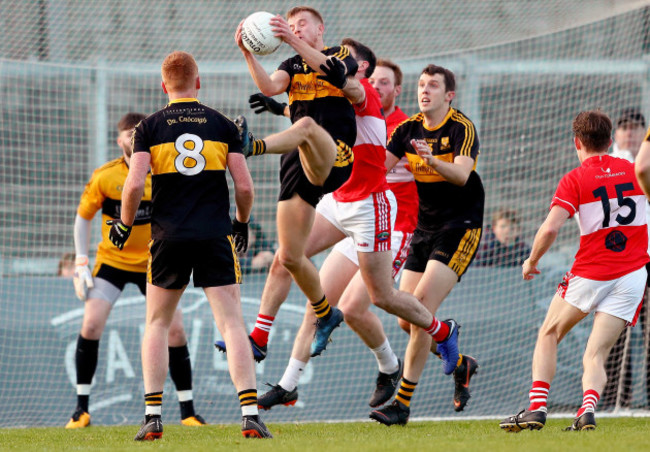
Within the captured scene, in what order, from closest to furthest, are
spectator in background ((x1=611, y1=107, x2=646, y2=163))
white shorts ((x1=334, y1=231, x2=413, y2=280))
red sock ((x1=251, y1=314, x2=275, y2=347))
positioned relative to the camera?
red sock ((x1=251, y1=314, x2=275, y2=347)) < white shorts ((x1=334, y1=231, x2=413, y2=280)) < spectator in background ((x1=611, y1=107, x2=646, y2=163))

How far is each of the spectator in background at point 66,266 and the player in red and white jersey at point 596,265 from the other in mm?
5416

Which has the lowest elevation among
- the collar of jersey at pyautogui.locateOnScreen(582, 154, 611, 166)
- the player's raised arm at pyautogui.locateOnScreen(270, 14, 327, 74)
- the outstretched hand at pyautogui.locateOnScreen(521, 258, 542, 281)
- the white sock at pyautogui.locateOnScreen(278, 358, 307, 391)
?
the white sock at pyautogui.locateOnScreen(278, 358, 307, 391)

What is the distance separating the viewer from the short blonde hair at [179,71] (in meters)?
5.50

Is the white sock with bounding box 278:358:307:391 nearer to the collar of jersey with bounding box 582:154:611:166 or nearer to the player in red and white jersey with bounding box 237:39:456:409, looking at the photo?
the player in red and white jersey with bounding box 237:39:456:409

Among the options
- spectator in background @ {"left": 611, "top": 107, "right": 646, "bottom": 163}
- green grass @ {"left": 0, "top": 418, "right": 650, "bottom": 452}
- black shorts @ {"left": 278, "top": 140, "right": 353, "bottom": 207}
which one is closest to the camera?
green grass @ {"left": 0, "top": 418, "right": 650, "bottom": 452}

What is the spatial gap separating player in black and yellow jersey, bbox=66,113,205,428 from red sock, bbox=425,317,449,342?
7.46 ft

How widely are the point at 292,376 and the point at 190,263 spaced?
5.76 ft

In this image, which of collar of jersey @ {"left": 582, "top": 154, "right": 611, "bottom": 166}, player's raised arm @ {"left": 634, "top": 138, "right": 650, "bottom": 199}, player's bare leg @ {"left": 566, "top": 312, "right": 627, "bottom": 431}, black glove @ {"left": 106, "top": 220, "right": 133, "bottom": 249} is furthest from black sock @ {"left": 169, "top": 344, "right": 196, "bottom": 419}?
player's raised arm @ {"left": 634, "top": 138, "right": 650, "bottom": 199}

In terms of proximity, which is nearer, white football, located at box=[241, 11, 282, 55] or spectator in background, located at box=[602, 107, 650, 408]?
white football, located at box=[241, 11, 282, 55]

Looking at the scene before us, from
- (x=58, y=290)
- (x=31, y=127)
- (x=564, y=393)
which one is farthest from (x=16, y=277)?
(x=564, y=393)

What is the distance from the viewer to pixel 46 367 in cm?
917

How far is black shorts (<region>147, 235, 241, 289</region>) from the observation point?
216 inches

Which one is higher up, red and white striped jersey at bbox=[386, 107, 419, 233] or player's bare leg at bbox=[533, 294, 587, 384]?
red and white striped jersey at bbox=[386, 107, 419, 233]

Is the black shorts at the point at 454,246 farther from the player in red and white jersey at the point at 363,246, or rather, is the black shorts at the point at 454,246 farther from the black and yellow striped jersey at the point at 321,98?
the black and yellow striped jersey at the point at 321,98
